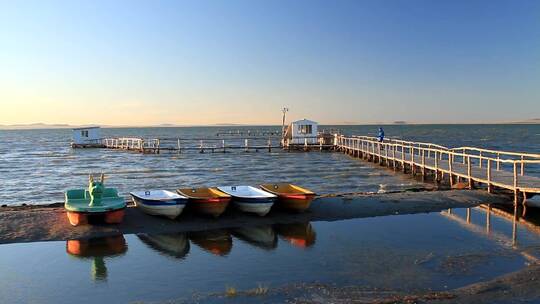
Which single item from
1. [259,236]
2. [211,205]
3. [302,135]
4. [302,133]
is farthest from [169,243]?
[302,133]

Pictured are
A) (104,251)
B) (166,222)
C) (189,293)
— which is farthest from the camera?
(166,222)

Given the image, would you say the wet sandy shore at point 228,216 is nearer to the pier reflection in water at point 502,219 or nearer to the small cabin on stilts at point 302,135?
the pier reflection in water at point 502,219

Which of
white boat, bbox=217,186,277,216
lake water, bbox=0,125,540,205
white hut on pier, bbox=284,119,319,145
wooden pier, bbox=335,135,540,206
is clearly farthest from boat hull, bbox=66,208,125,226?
white hut on pier, bbox=284,119,319,145

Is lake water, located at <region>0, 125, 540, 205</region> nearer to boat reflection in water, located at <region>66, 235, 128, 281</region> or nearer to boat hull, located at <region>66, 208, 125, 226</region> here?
boat hull, located at <region>66, 208, 125, 226</region>

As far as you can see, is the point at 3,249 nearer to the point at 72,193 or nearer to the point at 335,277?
the point at 72,193

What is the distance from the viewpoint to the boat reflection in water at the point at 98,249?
1088 centimetres

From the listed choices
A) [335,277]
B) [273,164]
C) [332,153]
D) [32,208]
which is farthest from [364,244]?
[332,153]

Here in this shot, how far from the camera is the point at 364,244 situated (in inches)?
480

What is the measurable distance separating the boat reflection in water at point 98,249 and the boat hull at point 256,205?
3519 millimetres

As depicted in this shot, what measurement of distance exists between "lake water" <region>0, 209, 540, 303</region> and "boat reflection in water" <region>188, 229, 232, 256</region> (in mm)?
25

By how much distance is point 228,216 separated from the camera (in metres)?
14.8

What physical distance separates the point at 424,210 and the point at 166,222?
819cm

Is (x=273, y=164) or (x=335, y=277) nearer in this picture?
(x=335, y=277)

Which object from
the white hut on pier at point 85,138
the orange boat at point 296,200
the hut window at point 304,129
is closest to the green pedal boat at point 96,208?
the orange boat at point 296,200
